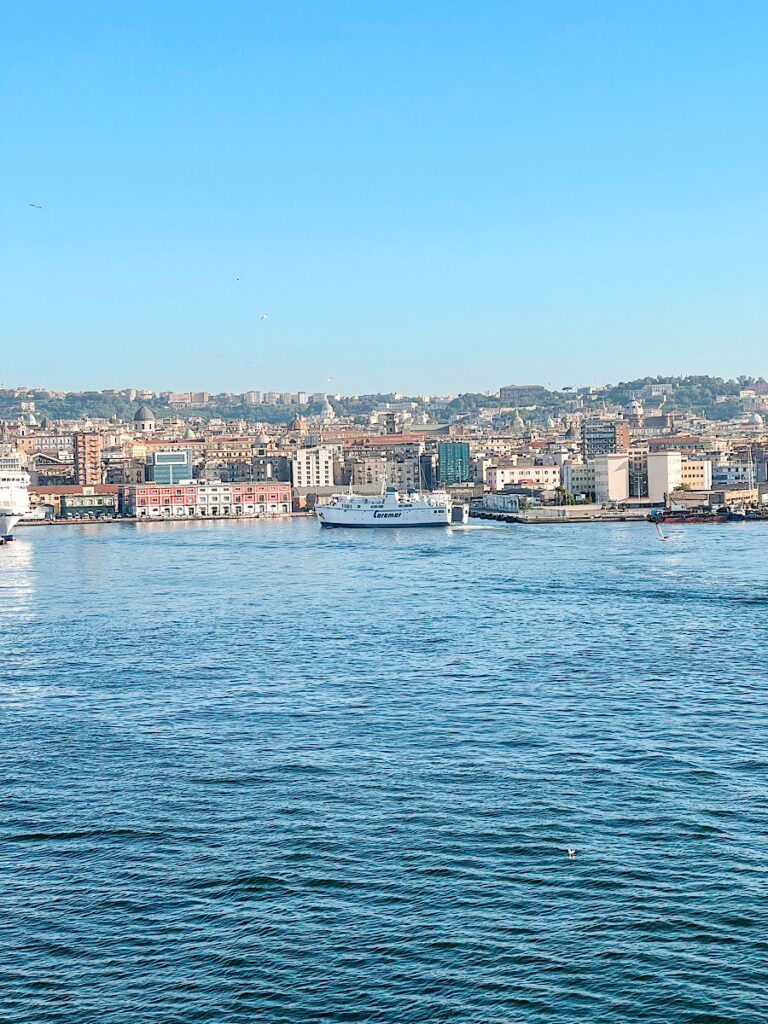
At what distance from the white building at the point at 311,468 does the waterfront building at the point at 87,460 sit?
733cm

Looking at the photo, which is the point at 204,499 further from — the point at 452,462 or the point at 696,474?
the point at 696,474

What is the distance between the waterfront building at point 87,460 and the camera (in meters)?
46.5

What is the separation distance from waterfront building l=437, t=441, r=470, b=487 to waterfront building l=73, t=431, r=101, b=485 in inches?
483

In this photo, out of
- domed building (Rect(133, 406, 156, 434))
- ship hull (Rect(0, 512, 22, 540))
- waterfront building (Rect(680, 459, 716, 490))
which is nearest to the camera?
ship hull (Rect(0, 512, 22, 540))

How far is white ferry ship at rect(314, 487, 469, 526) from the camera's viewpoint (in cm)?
3284

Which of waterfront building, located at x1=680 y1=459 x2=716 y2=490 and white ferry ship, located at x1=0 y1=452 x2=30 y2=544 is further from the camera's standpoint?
waterfront building, located at x1=680 y1=459 x2=716 y2=490

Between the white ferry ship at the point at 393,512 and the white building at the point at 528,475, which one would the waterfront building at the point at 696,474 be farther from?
the white ferry ship at the point at 393,512

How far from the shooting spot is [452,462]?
47.3 m

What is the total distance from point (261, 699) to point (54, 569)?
12.7 m

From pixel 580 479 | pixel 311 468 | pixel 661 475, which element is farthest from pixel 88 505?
pixel 661 475

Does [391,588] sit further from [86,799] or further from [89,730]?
[86,799]

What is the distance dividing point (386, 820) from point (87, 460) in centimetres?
4197

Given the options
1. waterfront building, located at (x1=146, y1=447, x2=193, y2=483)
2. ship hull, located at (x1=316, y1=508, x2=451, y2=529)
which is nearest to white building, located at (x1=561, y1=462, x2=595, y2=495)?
ship hull, located at (x1=316, y1=508, x2=451, y2=529)

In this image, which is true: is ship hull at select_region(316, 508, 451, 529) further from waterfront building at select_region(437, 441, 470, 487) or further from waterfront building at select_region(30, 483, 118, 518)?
waterfront building at select_region(437, 441, 470, 487)
